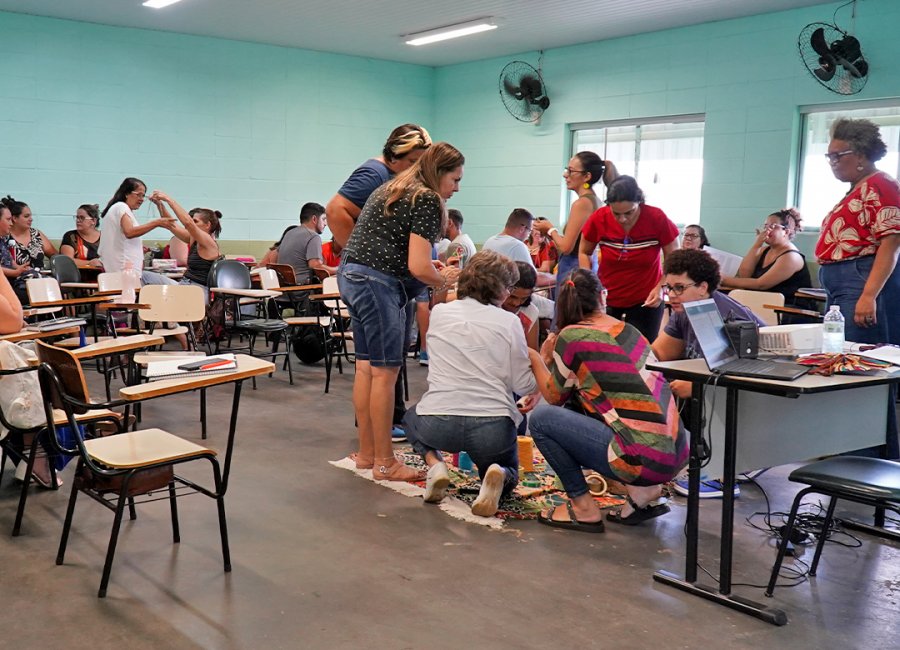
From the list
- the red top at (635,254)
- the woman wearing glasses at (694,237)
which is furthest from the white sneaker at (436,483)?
the woman wearing glasses at (694,237)

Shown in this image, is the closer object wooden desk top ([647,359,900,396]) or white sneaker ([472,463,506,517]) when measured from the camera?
wooden desk top ([647,359,900,396])

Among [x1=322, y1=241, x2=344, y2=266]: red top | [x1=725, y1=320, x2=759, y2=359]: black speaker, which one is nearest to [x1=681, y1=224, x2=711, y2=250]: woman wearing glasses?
[x1=322, y1=241, x2=344, y2=266]: red top

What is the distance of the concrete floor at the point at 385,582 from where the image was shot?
245 cm

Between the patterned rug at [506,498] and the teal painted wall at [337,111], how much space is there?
490cm

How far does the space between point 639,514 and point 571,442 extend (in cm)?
45

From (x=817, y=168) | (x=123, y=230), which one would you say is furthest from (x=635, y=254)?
(x=817, y=168)

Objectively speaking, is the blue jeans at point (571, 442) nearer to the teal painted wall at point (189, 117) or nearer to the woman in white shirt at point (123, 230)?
the woman in white shirt at point (123, 230)

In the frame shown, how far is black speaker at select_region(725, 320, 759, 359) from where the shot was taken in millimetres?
2824

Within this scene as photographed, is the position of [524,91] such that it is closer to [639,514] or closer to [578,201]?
[578,201]

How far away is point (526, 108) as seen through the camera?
10.0 metres

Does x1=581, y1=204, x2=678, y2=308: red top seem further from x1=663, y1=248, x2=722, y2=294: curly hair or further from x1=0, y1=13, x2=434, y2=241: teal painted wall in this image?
x1=0, y1=13, x2=434, y2=241: teal painted wall

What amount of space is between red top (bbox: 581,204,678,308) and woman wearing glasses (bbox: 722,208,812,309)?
7.98 feet

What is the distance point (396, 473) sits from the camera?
3.88m

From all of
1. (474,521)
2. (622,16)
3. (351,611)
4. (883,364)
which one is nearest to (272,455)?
(474,521)
